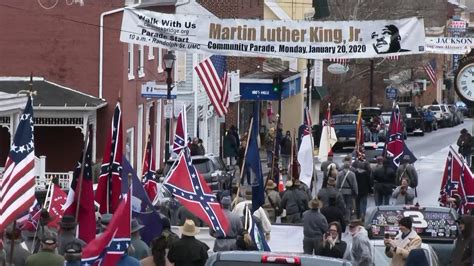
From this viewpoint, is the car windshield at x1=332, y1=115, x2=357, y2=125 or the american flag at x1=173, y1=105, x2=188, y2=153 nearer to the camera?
the american flag at x1=173, y1=105, x2=188, y2=153

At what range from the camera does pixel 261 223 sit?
19.9 meters

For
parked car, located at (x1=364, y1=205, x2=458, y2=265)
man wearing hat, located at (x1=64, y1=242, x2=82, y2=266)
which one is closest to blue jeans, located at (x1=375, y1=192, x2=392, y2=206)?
parked car, located at (x1=364, y1=205, x2=458, y2=265)

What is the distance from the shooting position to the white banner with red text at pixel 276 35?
2392 centimetres

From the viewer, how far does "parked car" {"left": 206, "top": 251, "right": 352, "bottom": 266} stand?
12.8 m

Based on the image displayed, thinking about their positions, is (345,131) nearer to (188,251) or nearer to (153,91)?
(153,91)

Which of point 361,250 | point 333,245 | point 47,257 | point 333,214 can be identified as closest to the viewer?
point 47,257

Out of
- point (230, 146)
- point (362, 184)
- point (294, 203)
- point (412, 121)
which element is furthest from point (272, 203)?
point (412, 121)

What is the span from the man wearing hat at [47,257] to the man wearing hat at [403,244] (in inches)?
171

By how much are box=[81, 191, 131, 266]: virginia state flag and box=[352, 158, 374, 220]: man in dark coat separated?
1451cm

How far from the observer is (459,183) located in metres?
23.1

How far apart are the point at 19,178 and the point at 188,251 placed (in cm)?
Result: 215

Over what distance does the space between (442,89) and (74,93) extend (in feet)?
236

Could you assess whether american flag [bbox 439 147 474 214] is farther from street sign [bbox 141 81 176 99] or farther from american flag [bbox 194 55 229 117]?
american flag [bbox 194 55 229 117]

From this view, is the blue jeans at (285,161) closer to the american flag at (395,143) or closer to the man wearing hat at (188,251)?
the american flag at (395,143)
